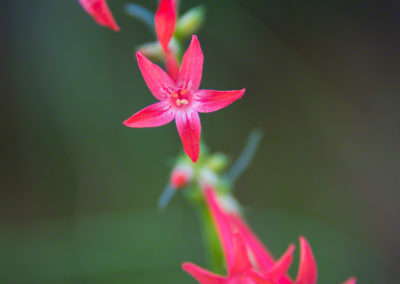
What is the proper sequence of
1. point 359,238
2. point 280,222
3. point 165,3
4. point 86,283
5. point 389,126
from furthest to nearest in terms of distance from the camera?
point 389,126
point 359,238
point 280,222
point 86,283
point 165,3

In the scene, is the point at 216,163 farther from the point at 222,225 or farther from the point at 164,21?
the point at 164,21

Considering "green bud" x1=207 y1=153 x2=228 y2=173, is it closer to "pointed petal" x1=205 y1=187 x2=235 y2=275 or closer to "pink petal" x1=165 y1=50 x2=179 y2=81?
"pointed petal" x1=205 y1=187 x2=235 y2=275

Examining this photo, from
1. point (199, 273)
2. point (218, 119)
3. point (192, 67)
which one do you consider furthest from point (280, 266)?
point (218, 119)

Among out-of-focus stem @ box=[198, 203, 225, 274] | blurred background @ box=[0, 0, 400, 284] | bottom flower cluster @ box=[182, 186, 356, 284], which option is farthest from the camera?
blurred background @ box=[0, 0, 400, 284]

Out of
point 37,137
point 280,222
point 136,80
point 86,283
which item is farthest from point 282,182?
point 37,137

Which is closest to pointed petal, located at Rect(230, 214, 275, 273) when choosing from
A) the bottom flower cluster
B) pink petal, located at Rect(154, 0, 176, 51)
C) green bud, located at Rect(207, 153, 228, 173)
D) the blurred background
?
the bottom flower cluster

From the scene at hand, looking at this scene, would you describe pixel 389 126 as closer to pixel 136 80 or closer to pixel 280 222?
pixel 280 222
